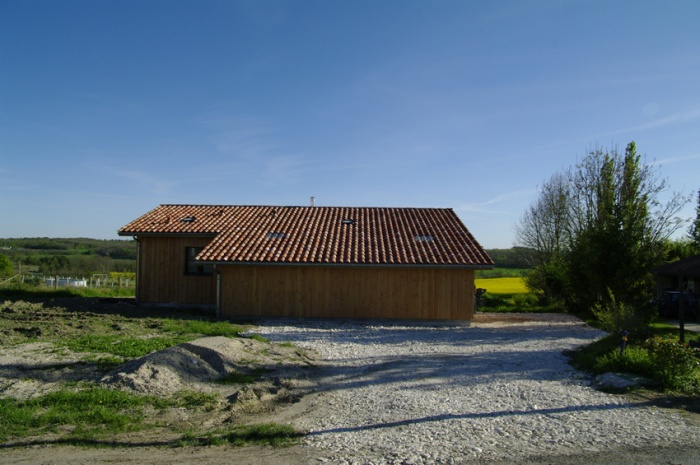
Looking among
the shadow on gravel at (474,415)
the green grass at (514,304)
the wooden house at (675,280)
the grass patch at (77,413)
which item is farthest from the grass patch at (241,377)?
the wooden house at (675,280)

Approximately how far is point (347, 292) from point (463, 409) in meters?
10.8

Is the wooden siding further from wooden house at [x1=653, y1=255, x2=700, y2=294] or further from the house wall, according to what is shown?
wooden house at [x1=653, y1=255, x2=700, y2=294]

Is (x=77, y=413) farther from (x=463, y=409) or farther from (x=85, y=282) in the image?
(x=85, y=282)

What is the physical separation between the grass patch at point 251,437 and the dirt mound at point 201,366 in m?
2.11

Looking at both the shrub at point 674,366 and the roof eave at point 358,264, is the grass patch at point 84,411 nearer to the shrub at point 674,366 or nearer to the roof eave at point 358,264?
the shrub at point 674,366

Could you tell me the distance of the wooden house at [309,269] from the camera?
58.9 ft

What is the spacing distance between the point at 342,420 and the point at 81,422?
343 cm

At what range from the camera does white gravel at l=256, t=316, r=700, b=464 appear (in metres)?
5.91

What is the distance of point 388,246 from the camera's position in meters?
19.2

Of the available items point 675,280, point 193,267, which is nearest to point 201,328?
point 193,267

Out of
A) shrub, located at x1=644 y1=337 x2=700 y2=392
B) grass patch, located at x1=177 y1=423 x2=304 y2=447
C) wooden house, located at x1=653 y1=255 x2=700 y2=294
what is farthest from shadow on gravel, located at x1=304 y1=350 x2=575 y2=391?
wooden house, located at x1=653 y1=255 x2=700 y2=294

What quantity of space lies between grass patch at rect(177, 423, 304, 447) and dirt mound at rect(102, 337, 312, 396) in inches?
83.2

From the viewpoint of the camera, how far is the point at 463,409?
24.5 feet

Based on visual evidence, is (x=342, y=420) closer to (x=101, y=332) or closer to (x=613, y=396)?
(x=613, y=396)
